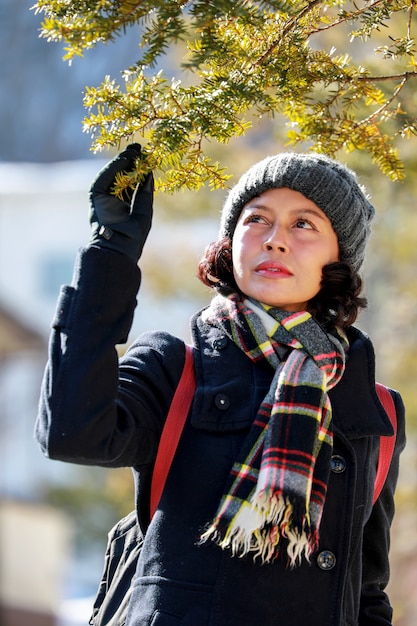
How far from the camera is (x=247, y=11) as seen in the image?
1562 millimetres

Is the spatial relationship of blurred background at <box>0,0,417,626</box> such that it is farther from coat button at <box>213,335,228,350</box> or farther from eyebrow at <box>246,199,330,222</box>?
coat button at <box>213,335,228,350</box>

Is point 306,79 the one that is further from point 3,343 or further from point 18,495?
point 18,495

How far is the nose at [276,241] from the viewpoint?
82.0 inches

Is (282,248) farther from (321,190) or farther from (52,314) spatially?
(52,314)

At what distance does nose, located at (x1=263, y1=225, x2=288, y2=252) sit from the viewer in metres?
2.08

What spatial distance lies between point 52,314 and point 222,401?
1353 centimetres

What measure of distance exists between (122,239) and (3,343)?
7652 mm

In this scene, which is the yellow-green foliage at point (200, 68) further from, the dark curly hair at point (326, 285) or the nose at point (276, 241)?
the dark curly hair at point (326, 285)

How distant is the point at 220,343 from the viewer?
6.82ft

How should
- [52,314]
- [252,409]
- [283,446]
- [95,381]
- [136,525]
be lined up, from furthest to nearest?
[52,314]
[136,525]
[252,409]
[283,446]
[95,381]

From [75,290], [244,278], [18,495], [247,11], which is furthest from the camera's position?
[18,495]

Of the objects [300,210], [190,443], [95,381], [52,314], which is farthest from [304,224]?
[52,314]

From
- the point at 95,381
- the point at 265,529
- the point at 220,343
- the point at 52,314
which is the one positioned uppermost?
the point at 52,314

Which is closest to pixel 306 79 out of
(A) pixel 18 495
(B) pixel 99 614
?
(B) pixel 99 614
